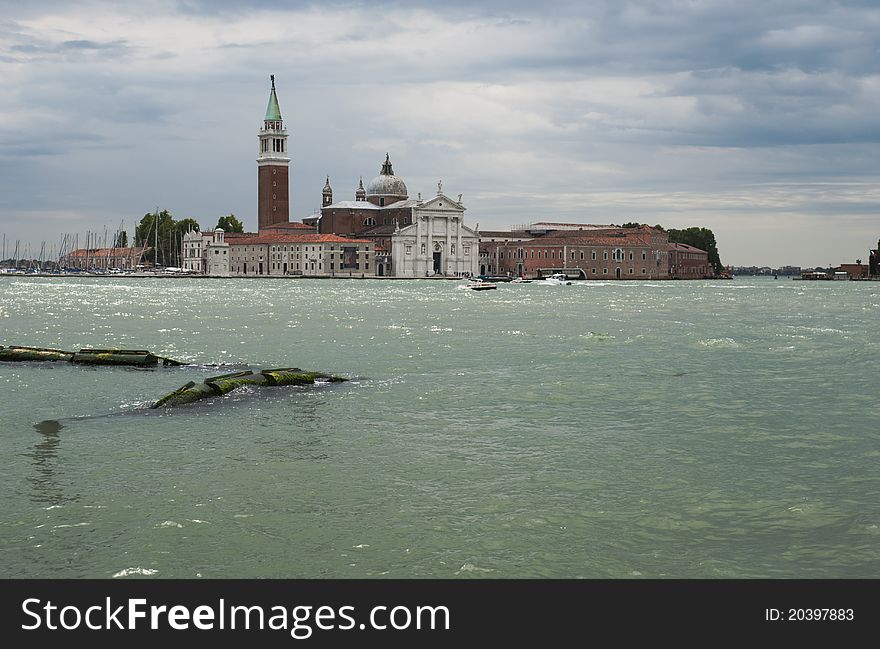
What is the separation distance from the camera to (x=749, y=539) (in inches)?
290

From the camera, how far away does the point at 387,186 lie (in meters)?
131

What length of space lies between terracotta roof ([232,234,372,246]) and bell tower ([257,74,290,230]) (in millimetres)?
3980

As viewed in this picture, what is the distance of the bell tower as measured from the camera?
127 m

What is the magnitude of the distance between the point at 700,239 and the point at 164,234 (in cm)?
7503

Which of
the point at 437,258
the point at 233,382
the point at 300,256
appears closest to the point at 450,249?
the point at 437,258

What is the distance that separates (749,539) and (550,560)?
5.09ft

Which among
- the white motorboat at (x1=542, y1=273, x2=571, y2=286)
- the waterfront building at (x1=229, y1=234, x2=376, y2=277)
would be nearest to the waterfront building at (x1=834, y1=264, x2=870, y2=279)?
the white motorboat at (x1=542, y1=273, x2=571, y2=286)

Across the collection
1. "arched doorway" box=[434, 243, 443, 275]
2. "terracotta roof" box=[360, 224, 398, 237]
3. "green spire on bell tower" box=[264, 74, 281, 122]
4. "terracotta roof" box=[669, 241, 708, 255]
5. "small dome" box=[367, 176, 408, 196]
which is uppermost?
"green spire on bell tower" box=[264, 74, 281, 122]

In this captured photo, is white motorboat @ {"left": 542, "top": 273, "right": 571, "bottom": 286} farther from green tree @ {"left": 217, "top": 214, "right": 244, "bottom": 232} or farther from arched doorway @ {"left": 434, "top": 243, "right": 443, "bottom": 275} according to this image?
green tree @ {"left": 217, "top": 214, "right": 244, "bottom": 232}

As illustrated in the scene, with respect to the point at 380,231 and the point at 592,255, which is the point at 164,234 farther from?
the point at 592,255

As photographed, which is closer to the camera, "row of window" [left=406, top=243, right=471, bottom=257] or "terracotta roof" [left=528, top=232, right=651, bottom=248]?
"row of window" [left=406, top=243, right=471, bottom=257]
